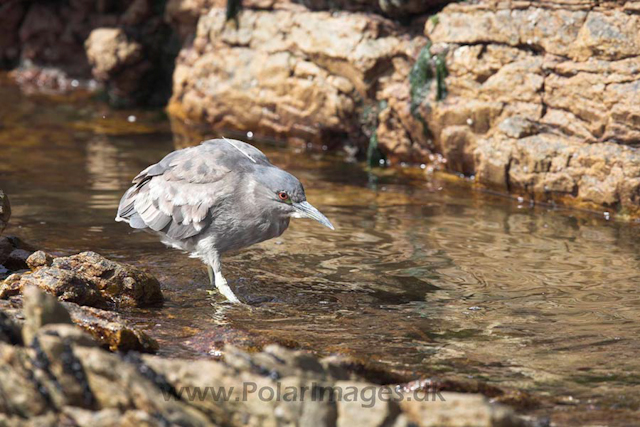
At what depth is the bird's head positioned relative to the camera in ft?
19.0

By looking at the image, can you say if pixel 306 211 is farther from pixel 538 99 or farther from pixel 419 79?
pixel 419 79

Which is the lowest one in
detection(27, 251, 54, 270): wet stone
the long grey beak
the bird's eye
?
detection(27, 251, 54, 270): wet stone

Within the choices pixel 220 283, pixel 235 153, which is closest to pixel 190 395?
pixel 220 283

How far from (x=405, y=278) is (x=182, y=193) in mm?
1739

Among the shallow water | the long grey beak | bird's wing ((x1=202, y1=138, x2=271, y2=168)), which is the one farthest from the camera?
bird's wing ((x1=202, y1=138, x2=271, y2=168))

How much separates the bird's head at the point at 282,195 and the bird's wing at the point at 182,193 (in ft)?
0.85

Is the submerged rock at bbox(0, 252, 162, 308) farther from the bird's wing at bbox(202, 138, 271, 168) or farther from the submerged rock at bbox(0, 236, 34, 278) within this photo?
the bird's wing at bbox(202, 138, 271, 168)

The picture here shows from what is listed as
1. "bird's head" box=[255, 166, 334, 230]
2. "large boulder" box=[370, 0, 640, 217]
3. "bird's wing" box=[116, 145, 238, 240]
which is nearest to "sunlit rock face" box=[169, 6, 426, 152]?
"large boulder" box=[370, 0, 640, 217]

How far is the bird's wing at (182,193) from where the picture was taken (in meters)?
5.96

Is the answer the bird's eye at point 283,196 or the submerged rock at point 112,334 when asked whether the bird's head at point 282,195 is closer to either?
the bird's eye at point 283,196

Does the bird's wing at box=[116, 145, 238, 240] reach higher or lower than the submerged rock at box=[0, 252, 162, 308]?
higher

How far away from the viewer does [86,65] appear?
15.2m

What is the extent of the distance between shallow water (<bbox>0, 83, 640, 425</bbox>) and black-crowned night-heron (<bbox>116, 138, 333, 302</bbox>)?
1.28ft

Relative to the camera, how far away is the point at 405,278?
6605 mm
